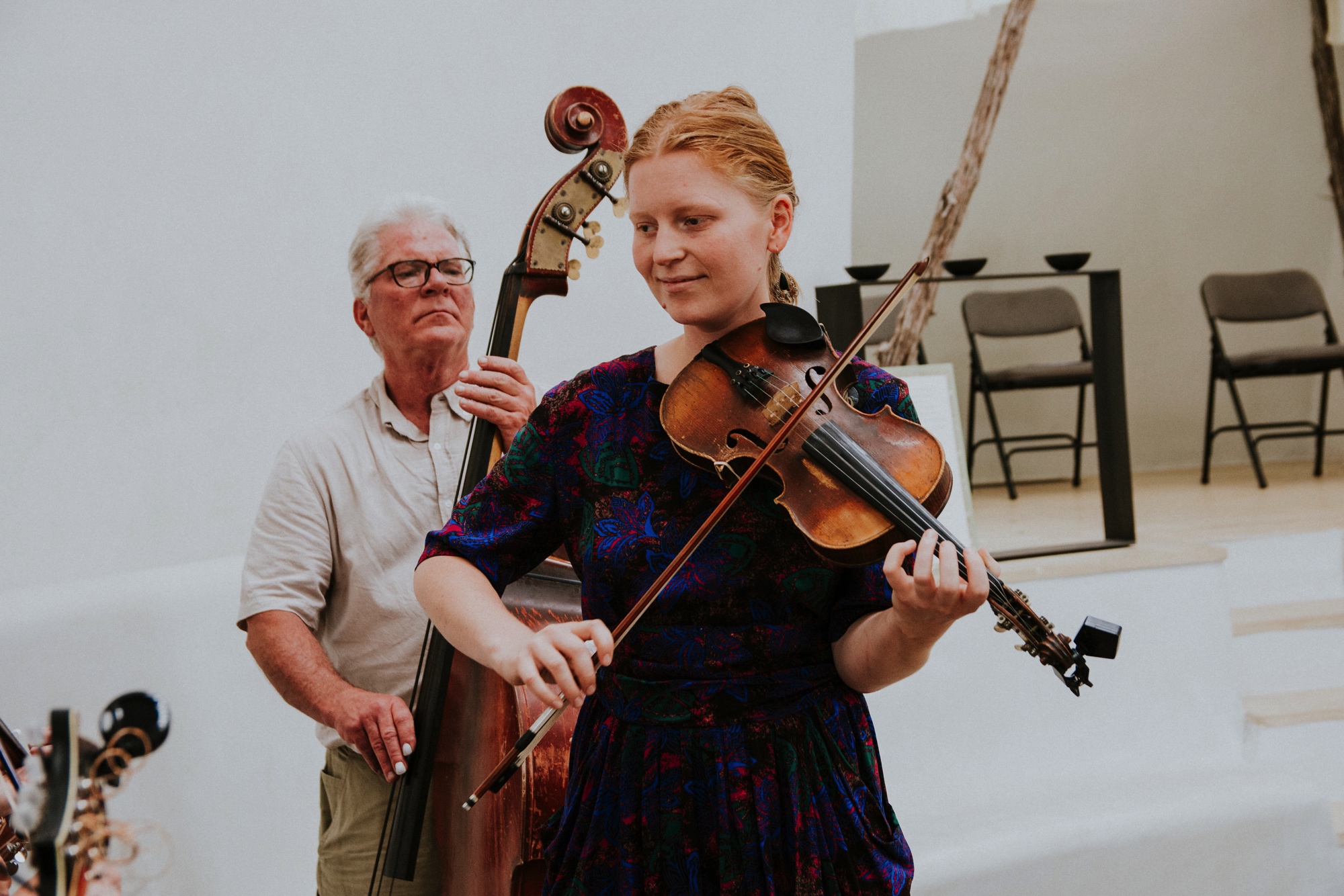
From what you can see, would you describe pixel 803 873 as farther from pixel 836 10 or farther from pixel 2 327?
pixel 836 10

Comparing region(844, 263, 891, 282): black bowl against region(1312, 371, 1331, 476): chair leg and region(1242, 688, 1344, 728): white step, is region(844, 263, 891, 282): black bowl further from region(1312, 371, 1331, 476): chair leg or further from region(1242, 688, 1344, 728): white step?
region(1312, 371, 1331, 476): chair leg

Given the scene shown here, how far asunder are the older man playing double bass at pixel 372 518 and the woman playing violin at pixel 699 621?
48 centimetres

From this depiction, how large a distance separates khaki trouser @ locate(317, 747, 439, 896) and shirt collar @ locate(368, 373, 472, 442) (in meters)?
0.44

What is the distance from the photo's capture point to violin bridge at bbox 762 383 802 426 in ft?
3.14

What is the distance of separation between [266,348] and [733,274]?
188 cm

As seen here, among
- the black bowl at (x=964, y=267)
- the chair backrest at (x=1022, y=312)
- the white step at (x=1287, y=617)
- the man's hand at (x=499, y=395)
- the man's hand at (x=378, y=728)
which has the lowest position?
the white step at (x=1287, y=617)

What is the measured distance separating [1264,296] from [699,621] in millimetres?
4930

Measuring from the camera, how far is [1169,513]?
4059 millimetres

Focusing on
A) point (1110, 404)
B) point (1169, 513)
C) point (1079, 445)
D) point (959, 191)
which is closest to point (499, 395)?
point (1110, 404)

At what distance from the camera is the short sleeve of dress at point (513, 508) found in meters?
0.94

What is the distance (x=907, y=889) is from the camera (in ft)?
3.08

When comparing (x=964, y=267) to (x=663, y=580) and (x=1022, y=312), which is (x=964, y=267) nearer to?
(x=1022, y=312)

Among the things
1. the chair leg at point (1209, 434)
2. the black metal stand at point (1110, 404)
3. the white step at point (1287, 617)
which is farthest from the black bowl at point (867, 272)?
the chair leg at point (1209, 434)

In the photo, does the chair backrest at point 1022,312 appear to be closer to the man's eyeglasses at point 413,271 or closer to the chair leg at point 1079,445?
the chair leg at point 1079,445
